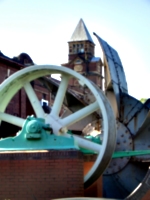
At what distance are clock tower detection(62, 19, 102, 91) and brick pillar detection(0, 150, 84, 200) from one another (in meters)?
49.8

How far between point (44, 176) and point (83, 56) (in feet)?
204

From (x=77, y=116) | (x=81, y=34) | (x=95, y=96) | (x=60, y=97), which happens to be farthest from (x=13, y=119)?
(x=81, y=34)

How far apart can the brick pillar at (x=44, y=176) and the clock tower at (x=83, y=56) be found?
49827 mm

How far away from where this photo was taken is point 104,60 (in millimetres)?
19734

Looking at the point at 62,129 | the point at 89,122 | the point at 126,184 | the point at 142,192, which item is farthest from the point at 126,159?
the point at 142,192

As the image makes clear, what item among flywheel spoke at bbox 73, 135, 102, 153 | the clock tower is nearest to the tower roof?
the clock tower

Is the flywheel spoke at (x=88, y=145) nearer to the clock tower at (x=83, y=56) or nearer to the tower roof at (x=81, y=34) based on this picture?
the clock tower at (x=83, y=56)

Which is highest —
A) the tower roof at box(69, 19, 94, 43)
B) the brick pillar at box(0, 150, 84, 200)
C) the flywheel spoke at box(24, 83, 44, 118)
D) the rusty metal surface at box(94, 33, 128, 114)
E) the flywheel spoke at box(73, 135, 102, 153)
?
the tower roof at box(69, 19, 94, 43)

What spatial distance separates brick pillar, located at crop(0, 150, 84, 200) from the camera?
1290cm

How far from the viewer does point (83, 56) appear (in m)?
74.7

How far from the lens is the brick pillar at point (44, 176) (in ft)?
42.3

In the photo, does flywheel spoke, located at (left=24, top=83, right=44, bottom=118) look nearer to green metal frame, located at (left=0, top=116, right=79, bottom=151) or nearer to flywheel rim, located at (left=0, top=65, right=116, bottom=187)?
flywheel rim, located at (left=0, top=65, right=116, bottom=187)

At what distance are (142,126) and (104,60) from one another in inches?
92.0

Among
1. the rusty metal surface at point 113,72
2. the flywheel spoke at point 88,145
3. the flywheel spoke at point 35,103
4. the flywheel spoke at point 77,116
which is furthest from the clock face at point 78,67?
the flywheel spoke at point 88,145
